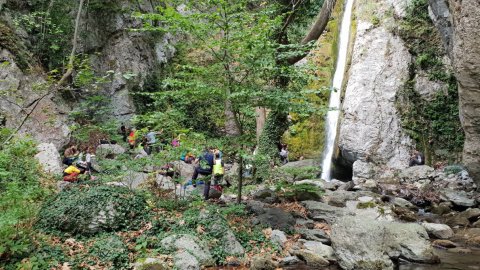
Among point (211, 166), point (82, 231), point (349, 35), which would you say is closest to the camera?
point (82, 231)

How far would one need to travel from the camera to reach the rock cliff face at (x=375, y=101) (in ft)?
48.1

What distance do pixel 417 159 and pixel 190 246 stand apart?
11172 mm

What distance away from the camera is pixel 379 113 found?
15.2m

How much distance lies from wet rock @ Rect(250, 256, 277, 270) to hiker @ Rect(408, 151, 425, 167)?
10.2 m

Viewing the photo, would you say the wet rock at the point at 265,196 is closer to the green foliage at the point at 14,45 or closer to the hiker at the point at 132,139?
the hiker at the point at 132,139

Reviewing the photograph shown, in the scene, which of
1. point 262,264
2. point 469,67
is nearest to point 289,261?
point 262,264

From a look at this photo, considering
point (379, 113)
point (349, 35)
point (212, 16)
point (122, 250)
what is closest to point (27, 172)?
point (122, 250)

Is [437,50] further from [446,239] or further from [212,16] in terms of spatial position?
[212,16]

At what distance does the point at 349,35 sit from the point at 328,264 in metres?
14.1

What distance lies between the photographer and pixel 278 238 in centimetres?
742

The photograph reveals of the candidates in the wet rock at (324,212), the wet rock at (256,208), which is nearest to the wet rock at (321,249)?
the wet rock at (256,208)

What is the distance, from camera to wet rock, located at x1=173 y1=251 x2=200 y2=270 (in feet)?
19.7

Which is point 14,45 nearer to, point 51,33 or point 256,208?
point 51,33

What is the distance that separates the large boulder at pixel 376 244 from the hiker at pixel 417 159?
7997 millimetres
